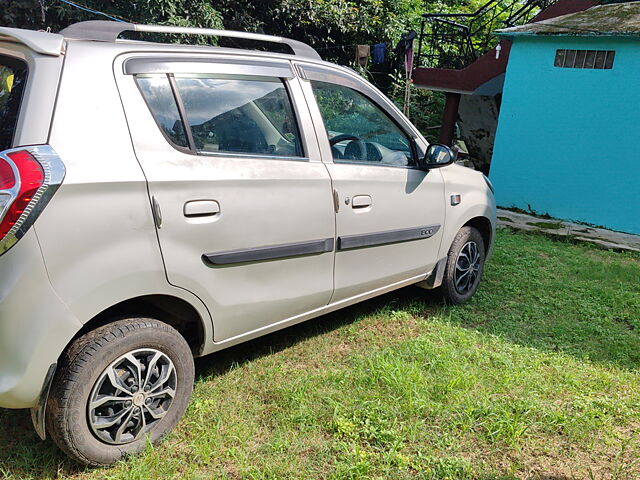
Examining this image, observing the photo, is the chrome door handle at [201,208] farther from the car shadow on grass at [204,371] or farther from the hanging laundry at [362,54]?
the hanging laundry at [362,54]

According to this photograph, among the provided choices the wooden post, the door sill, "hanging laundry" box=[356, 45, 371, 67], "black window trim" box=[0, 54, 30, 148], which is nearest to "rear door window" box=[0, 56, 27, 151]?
"black window trim" box=[0, 54, 30, 148]

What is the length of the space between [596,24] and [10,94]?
7571 millimetres

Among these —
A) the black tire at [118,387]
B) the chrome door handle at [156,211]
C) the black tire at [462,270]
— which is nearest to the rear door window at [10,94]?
the chrome door handle at [156,211]

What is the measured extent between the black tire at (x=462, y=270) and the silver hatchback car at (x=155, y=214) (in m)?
0.93

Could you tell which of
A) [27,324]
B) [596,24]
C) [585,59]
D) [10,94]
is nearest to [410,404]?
[27,324]

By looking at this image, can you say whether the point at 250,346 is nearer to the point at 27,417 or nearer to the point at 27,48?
the point at 27,417

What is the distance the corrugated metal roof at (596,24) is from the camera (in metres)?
7.14

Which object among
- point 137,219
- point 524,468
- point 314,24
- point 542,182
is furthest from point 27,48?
point 314,24

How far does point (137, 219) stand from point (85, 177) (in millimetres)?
271

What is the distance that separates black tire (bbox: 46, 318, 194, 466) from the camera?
7.50 feet

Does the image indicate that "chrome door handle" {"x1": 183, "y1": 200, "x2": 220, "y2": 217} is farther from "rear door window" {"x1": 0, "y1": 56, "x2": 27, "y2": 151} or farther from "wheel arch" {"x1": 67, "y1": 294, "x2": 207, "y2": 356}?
"rear door window" {"x1": 0, "y1": 56, "x2": 27, "y2": 151}

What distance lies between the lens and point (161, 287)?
8.09 feet

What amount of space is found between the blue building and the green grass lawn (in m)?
3.63

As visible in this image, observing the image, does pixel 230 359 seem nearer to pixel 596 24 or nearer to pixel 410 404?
pixel 410 404
